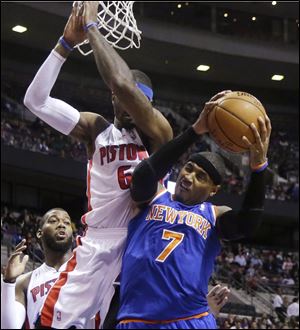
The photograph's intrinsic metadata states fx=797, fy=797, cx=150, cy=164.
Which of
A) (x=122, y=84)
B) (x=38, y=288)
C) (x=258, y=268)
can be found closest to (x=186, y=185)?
(x=122, y=84)

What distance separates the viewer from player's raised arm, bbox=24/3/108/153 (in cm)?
442

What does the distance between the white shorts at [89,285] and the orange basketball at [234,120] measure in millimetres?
827

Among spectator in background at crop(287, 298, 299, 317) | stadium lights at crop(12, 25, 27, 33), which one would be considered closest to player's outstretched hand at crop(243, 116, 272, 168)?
spectator in background at crop(287, 298, 299, 317)

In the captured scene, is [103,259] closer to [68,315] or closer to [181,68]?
[68,315]

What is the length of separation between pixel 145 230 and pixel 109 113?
18.5 metres

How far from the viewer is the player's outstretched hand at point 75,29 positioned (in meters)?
4.36

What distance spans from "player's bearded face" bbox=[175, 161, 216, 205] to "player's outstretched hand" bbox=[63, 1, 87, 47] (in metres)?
0.95

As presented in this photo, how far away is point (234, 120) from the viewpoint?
3928mm

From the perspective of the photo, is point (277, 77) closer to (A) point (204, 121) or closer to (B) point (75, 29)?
(B) point (75, 29)

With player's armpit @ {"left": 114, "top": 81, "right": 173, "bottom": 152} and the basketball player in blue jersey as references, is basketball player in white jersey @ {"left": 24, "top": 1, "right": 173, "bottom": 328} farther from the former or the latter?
the basketball player in blue jersey

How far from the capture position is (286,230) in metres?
27.0

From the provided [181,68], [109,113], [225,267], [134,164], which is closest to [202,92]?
[181,68]

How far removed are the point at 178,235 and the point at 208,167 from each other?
422 mm

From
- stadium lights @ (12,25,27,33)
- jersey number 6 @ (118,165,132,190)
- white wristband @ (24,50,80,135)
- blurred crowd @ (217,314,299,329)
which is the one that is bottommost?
blurred crowd @ (217,314,299,329)
